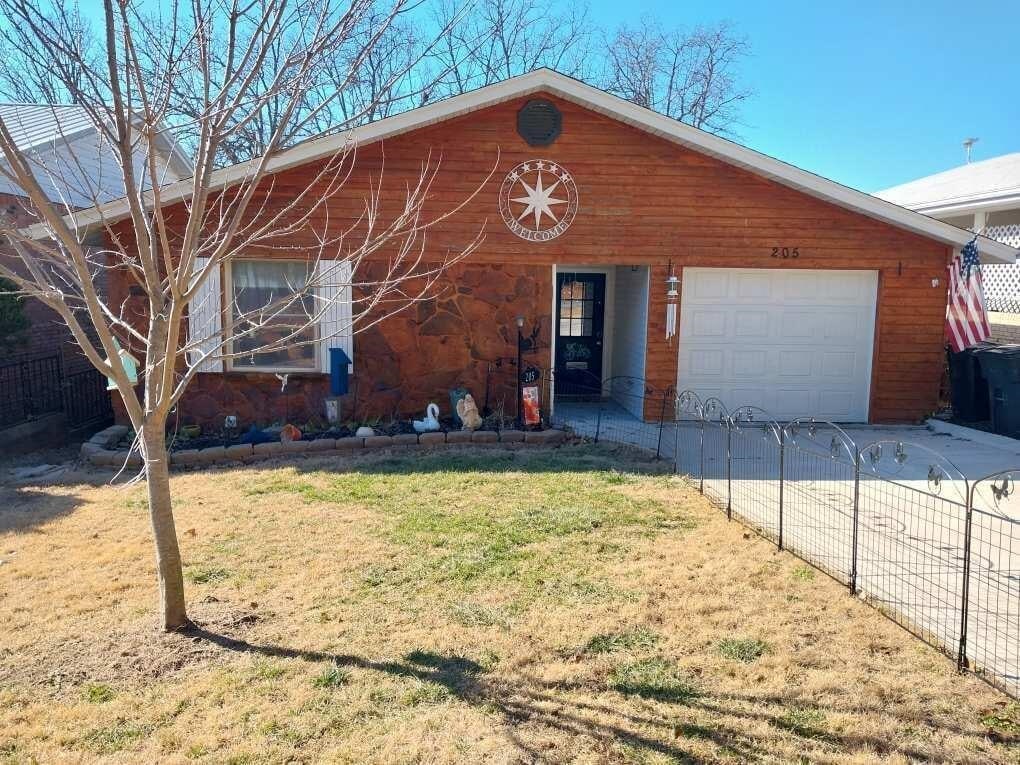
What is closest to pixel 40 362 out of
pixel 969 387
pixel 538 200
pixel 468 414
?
pixel 468 414

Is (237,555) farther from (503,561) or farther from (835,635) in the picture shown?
(835,635)

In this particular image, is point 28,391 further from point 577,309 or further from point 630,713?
point 630,713

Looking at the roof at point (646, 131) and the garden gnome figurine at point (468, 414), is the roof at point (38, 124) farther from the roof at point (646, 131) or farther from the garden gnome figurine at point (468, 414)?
the garden gnome figurine at point (468, 414)

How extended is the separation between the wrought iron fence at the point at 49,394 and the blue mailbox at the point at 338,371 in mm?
3982

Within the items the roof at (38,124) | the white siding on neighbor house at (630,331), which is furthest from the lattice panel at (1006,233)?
the roof at (38,124)

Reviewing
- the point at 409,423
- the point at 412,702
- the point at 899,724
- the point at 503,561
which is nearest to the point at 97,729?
the point at 412,702

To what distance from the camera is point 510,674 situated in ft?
12.6

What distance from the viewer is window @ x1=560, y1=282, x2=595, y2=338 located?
12.3 metres

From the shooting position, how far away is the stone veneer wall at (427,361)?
10109 mm

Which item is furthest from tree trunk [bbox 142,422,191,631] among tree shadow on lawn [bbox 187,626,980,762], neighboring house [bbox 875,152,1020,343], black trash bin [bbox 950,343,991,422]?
neighboring house [bbox 875,152,1020,343]

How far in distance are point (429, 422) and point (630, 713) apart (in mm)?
6475

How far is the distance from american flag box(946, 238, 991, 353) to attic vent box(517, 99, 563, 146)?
18.7 ft

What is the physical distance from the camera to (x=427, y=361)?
10266 millimetres

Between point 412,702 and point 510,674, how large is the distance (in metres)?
0.53
